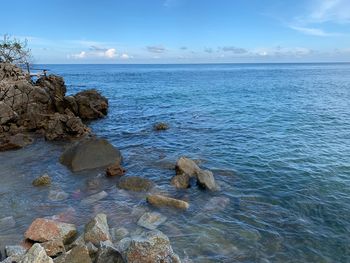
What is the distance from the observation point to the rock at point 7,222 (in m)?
15.2

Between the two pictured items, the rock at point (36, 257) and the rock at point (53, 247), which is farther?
the rock at point (53, 247)

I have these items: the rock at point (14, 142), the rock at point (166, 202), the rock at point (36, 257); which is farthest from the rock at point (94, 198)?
the rock at point (14, 142)

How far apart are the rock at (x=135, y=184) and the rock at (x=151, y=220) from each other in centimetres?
361

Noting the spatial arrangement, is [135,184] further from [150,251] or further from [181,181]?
[150,251]

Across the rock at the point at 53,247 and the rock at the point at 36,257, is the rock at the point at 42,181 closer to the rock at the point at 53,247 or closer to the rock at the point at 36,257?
the rock at the point at 53,247

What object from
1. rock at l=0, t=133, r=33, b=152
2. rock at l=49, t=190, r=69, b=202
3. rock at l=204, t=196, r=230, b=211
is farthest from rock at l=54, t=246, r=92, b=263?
rock at l=0, t=133, r=33, b=152

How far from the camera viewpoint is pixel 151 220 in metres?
15.8

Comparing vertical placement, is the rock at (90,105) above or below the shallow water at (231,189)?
above

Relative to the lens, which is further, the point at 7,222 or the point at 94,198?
the point at 94,198

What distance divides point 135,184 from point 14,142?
1440cm

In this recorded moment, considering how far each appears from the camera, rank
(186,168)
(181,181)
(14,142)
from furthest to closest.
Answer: (14,142) < (186,168) < (181,181)

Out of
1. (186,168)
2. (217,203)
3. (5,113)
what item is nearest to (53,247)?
(217,203)

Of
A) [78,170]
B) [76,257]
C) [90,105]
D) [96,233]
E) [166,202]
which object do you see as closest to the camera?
[76,257]

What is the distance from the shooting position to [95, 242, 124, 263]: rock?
1037cm
